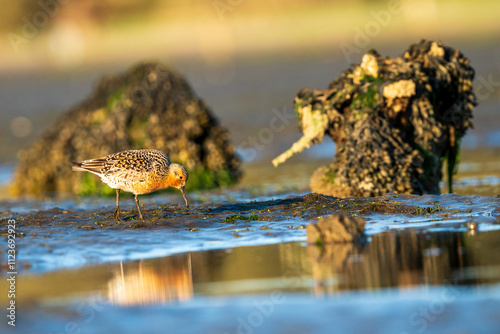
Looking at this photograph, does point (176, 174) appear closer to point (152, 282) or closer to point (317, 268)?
point (152, 282)

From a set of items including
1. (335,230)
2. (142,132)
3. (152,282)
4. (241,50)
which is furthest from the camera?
(241,50)

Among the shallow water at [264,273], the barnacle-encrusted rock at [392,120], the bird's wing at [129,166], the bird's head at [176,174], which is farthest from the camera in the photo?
the barnacle-encrusted rock at [392,120]

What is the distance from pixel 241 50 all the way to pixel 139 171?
38.8 meters

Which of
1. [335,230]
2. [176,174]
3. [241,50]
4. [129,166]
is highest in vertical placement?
[241,50]

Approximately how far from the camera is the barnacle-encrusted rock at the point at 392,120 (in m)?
10.9

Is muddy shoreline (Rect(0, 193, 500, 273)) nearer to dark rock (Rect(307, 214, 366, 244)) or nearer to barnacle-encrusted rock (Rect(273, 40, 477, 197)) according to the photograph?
dark rock (Rect(307, 214, 366, 244))

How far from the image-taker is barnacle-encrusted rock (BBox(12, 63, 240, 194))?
Answer: 15180 millimetres

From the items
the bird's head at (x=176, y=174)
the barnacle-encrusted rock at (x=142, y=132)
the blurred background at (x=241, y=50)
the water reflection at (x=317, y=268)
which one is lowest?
the water reflection at (x=317, y=268)

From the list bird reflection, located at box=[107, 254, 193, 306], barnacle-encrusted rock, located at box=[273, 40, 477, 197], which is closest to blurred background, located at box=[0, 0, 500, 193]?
barnacle-encrusted rock, located at box=[273, 40, 477, 197]

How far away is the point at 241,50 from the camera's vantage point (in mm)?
48344

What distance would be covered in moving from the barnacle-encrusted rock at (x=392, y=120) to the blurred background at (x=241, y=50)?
3.44 meters

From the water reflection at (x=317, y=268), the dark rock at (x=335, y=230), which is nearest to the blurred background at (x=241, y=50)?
the dark rock at (x=335, y=230)

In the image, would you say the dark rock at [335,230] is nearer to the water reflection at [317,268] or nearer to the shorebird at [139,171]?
the water reflection at [317,268]

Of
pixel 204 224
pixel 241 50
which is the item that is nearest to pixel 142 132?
pixel 204 224
